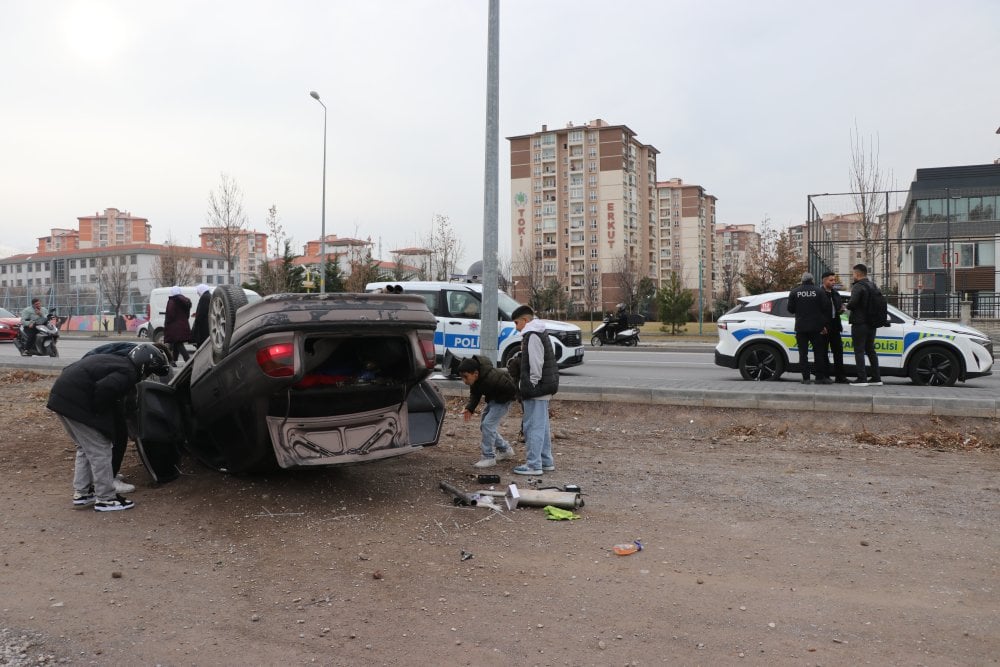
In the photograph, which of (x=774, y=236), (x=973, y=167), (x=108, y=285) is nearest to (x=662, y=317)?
(x=774, y=236)

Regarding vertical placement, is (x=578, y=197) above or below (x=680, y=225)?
above

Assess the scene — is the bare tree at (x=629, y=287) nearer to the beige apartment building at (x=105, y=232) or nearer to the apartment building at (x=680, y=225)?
the apartment building at (x=680, y=225)

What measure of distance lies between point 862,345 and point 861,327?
0.27 metres

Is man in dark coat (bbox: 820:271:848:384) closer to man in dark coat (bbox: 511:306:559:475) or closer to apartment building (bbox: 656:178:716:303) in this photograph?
man in dark coat (bbox: 511:306:559:475)

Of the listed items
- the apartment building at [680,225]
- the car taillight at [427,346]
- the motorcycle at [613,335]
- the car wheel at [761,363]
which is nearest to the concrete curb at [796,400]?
the car wheel at [761,363]

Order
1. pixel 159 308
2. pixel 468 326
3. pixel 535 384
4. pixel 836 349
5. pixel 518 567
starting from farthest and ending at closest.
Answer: pixel 159 308
pixel 468 326
pixel 836 349
pixel 535 384
pixel 518 567

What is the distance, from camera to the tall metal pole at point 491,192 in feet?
35.9

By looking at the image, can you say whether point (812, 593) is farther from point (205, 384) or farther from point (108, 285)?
point (108, 285)

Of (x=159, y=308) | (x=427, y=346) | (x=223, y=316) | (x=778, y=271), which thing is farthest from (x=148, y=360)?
(x=778, y=271)

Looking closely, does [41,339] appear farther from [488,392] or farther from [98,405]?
[488,392]

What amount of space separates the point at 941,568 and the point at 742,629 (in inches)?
62.5

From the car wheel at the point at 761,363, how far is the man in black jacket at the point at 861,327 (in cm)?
129

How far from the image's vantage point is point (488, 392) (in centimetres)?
708

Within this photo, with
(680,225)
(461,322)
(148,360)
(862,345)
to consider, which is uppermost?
(680,225)
